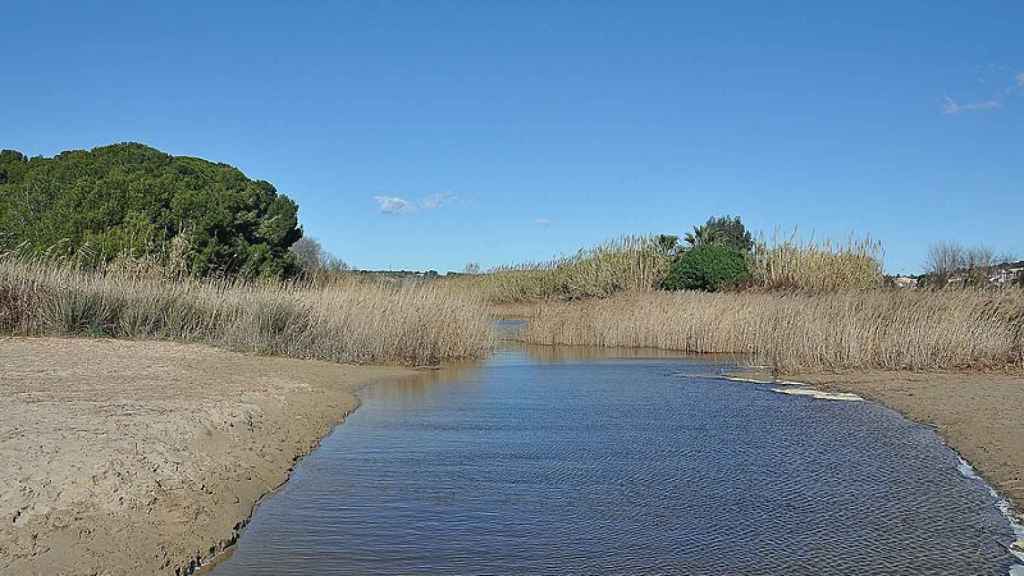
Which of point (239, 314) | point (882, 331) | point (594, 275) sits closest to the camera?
point (239, 314)

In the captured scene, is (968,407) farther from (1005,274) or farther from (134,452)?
(1005,274)

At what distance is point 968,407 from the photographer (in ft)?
47.8

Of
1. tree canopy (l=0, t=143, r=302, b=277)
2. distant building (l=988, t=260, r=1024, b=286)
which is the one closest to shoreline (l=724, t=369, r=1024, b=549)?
distant building (l=988, t=260, r=1024, b=286)

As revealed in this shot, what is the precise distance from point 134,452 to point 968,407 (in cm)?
1197

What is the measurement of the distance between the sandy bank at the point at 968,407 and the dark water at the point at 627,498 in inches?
12.7

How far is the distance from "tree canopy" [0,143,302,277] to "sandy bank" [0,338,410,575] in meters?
11.1

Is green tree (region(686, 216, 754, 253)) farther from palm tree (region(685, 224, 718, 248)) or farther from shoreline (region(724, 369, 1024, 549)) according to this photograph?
shoreline (region(724, 369, 1024, 549))

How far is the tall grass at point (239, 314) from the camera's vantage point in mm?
18484

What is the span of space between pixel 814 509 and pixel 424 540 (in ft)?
12.2

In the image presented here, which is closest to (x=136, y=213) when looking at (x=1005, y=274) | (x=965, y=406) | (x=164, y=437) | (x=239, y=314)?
(x=239, y=314)

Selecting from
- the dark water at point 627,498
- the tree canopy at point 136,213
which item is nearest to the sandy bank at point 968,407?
the dark water at point 627,498

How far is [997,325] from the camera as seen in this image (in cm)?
2047

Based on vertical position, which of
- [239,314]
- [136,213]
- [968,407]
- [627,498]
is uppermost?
[136,213]

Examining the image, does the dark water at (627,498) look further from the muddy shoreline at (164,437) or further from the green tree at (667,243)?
the green tree at (667,243)
